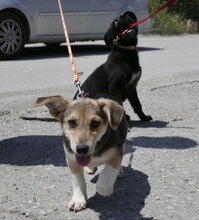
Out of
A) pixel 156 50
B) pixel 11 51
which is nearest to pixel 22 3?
pixel 11 51

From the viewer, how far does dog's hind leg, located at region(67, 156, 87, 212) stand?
3.37m

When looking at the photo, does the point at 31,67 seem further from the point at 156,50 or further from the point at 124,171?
the point at 124,171

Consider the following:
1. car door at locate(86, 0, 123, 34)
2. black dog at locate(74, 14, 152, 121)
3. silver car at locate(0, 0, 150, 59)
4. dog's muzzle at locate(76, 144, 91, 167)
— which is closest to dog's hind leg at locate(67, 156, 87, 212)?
dog's muzzle at locate(76, 144, 91, 167)

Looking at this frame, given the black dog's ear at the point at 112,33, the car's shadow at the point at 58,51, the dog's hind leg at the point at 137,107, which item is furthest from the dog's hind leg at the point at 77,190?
the car's shadow at the point at 58,51

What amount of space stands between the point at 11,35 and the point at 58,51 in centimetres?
202

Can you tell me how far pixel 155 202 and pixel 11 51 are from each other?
23.8 feet

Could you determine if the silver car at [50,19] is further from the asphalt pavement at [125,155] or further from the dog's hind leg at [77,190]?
the dog's hind leg at [77,190]

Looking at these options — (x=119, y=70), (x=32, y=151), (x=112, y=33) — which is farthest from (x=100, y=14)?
(x=32, y=151)

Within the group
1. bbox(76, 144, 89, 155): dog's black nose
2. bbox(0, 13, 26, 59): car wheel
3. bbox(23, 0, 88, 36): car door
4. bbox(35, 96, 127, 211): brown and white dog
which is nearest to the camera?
bbox(76, 144, 89, 155): dog's black nose

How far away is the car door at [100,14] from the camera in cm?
1152

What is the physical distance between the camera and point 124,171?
4207mm

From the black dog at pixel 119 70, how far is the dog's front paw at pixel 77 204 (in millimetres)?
2063

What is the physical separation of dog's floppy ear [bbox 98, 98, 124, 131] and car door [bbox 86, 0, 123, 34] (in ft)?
27.5

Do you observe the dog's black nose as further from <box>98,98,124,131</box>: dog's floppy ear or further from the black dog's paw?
the black dog's paw
